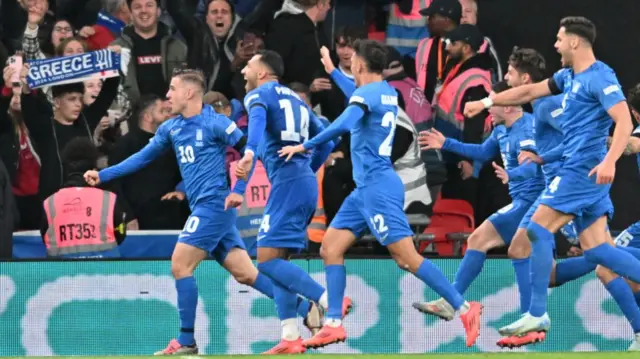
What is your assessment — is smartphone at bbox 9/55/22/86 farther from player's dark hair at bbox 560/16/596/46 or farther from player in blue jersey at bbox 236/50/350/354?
player's dark hair at bbox 560/16/596/46

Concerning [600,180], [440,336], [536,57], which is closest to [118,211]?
[440,336]

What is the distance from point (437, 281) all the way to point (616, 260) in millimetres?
1162

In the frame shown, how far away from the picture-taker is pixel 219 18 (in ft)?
45.3

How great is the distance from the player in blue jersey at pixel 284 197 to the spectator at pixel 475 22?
2.62 m

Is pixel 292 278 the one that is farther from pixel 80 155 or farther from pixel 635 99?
pixel 635 99

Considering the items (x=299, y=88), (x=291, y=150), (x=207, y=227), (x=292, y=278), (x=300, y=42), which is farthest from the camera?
(x=300, y=42)

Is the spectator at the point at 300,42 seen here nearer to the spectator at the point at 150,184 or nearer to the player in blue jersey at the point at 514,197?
the spectator at the point at 150,184

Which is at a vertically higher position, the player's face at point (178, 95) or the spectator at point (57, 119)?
the player's face at point (178, 95)

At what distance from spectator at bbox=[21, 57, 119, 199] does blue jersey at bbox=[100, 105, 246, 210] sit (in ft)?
6.86

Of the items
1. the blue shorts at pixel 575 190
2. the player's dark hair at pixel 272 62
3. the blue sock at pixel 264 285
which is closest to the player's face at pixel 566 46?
the blue shorts at pixel 575 190

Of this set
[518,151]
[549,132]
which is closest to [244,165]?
[518,151]

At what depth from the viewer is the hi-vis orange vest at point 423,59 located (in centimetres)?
1365

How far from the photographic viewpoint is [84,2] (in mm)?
14094

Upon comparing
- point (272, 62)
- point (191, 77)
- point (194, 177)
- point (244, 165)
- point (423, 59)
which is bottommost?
point (194, 177)
